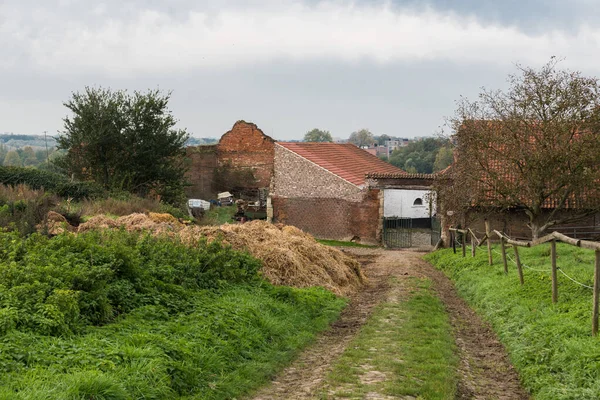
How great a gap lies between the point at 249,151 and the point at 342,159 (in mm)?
7981

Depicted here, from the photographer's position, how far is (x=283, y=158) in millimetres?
38281

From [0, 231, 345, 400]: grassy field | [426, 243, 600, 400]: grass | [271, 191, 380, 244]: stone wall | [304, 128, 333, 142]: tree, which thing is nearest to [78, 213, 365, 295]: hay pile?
[0, 231, 345, 400]: grassy field

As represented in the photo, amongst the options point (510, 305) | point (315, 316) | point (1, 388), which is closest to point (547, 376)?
point (510, 305)

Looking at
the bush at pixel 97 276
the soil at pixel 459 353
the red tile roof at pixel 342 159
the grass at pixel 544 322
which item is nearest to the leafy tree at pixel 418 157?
the red tile roof at pixel 342 159

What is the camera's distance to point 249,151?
159 feet

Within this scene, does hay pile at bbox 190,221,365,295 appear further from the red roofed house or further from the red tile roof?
the red tile roof

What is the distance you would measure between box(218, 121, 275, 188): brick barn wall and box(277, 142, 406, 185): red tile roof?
4.55m

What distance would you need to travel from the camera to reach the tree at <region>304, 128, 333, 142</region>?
134m

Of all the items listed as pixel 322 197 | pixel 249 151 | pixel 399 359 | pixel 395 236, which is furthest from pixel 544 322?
pixel 249 151

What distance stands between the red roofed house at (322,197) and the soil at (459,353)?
16.1m

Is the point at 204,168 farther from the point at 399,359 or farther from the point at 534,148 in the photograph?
the point at 399,359

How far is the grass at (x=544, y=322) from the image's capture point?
8047 mm

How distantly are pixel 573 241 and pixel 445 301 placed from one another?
5798 millimetres

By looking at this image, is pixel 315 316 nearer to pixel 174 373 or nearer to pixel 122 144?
pixel 174 373
